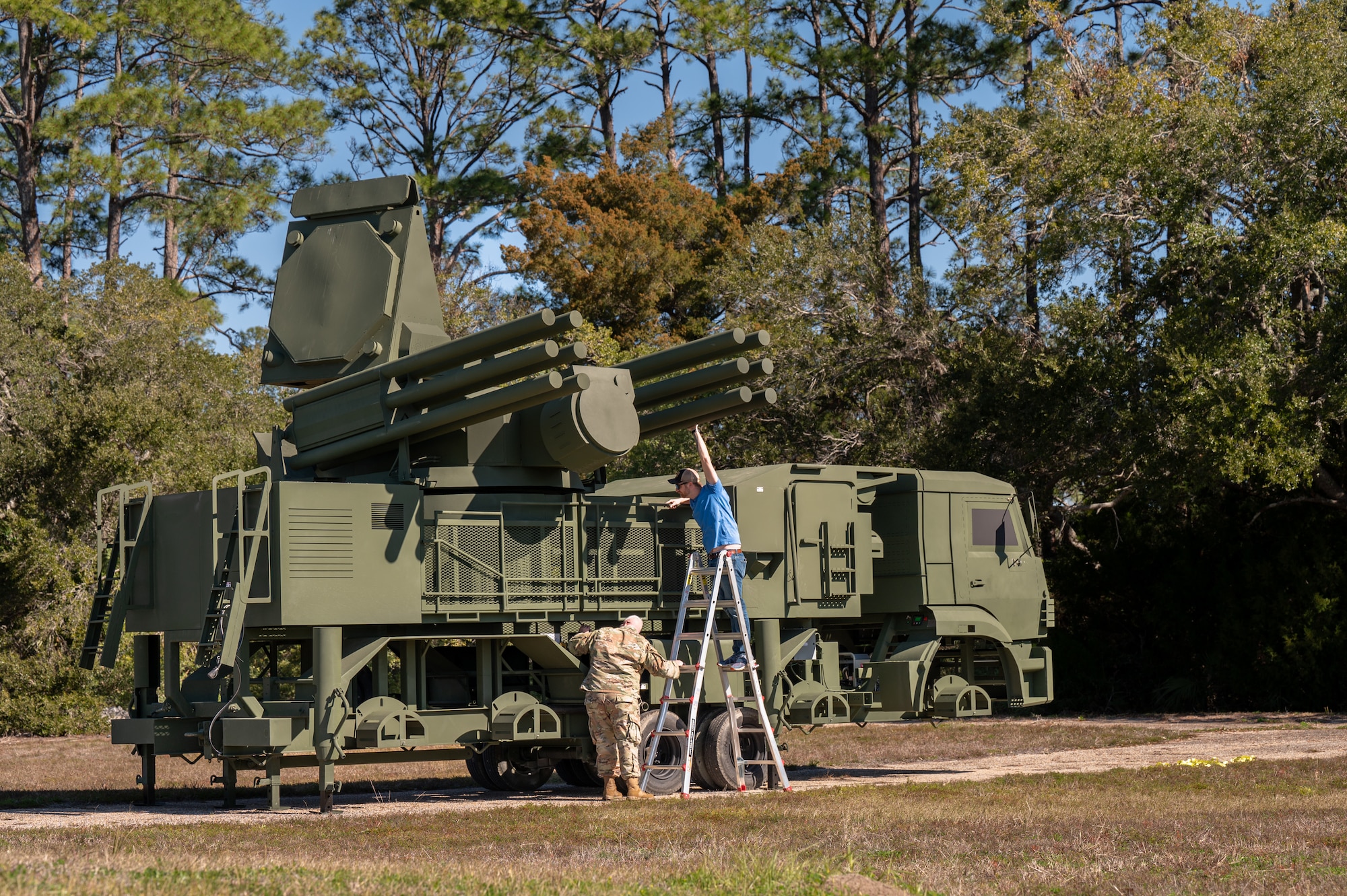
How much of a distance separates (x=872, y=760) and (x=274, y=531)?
7890 millimetres

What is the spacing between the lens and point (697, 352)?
46.9ft

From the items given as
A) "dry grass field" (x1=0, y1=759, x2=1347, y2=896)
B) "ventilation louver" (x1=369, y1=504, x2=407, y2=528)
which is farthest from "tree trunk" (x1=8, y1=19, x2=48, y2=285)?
"dry grass field" (x1=0, y1=759, x2=1347, y2=896)

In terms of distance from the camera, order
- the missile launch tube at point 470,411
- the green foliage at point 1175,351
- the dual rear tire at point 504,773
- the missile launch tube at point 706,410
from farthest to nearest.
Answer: the green foliage at point 1175,351, the dual rear tire at point 504,773, the missile launch tube at point 706,410, the missile launch tube at point 470,411

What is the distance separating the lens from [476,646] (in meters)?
13.9

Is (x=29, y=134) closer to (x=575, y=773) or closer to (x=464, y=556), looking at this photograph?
(x=575, y=773)

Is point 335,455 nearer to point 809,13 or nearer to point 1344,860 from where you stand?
point 1344,860

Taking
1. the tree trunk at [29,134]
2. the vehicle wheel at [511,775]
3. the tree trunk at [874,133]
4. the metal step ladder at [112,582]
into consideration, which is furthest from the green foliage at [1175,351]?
the tree trunk at [29,134]

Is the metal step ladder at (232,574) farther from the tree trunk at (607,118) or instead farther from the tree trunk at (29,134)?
the tree trunk at (607,118)

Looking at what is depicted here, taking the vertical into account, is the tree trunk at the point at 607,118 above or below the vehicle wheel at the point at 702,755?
above

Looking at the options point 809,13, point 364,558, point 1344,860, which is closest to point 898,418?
point 809,13

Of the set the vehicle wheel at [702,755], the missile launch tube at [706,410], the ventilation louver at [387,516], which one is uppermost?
the missile launch tube at [706,410]

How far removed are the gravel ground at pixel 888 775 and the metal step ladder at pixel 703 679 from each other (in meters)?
0.40

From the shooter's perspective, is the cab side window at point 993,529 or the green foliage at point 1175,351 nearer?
the cab side window at point 993,529

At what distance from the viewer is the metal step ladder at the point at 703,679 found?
13328 millimetres
